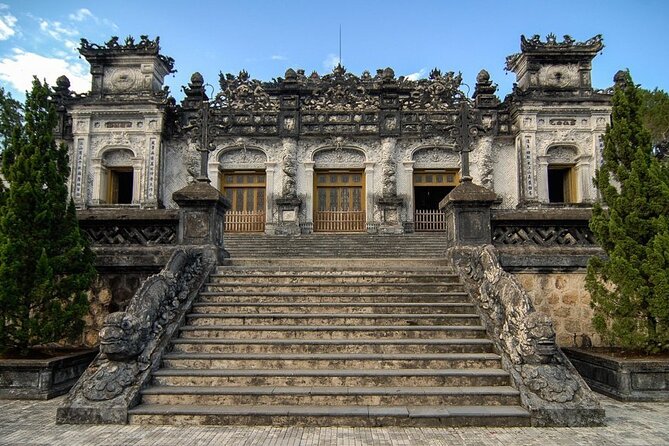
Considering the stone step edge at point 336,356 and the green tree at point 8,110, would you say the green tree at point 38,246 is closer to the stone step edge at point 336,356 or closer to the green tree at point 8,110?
the stone step edge at point 336,356

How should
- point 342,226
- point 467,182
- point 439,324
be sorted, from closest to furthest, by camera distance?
point 439,324
point 467,182
point 342,226

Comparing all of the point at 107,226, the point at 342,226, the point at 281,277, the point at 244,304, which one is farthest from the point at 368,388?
the point at 342,226

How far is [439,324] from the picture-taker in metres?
6.98

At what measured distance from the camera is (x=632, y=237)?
7.10 metres

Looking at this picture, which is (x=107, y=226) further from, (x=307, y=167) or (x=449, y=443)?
(x=307, y=167)

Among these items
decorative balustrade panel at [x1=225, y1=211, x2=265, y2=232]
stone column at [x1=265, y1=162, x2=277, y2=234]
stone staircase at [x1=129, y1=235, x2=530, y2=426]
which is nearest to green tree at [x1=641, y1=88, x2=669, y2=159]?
stone column at [x1=265, y1=162, x2=277, y2=234]

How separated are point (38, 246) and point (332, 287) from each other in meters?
4.14

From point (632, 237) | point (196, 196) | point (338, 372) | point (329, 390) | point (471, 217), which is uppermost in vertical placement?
point (196, 196)

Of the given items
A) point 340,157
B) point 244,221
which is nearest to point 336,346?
point 244,221

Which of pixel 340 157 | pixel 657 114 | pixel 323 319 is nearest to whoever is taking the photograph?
pixel 323 319

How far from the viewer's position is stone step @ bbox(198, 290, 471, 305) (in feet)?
24.9

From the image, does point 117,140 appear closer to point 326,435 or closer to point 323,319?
point 323,319

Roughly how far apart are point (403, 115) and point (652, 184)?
12.9 metres

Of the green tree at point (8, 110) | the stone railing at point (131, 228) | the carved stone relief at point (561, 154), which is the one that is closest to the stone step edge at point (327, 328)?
the stone railing at point (131, 228)
